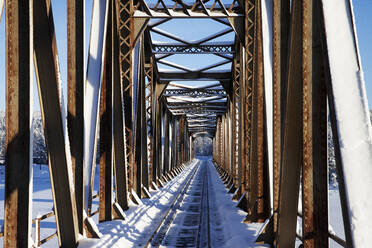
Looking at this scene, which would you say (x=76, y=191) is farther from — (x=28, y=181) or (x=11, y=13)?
(x=11, y=13)

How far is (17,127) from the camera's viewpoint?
434 centimetres

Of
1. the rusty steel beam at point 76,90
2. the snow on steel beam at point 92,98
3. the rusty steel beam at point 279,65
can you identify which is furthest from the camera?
the snow on steel beam at point 92,98

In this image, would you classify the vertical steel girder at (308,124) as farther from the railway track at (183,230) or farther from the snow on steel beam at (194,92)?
the snow on steel beam at (194,92)

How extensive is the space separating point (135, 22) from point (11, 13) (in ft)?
28.4

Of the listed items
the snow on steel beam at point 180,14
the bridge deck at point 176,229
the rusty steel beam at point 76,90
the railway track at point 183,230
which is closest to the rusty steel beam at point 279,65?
the bridge deck at point 176,229

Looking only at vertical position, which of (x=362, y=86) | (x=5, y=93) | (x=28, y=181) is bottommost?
(x=28, y=181)

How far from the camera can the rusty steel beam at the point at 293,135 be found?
4.33m

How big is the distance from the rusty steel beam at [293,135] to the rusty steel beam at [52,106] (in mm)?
3134

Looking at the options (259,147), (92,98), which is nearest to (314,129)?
(92,98)

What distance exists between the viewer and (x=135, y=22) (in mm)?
12711

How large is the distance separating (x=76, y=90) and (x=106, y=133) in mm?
2765

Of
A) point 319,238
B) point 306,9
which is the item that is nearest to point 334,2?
point 306,9

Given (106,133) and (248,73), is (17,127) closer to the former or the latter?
(106,133)

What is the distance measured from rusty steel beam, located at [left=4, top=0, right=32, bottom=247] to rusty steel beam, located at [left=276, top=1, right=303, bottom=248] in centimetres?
310
